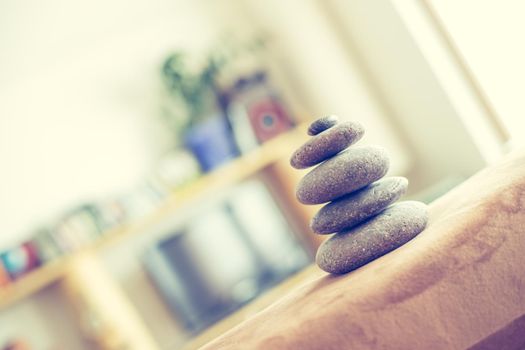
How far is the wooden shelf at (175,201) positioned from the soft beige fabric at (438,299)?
1.83 meters

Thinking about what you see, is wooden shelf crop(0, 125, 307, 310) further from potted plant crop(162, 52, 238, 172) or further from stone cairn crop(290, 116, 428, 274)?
stone cairn crop(290, 116, 428, 274)

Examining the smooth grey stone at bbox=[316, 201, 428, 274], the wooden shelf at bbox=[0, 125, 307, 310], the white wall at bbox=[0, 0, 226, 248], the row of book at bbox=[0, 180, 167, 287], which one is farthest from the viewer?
the white wall at bbox=[0, 0, 226, 248]

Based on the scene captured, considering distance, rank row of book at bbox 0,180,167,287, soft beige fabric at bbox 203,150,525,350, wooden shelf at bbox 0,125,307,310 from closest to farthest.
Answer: soft beige fabric at bbox 203,150,525,350, wooden shelf at bbox 0,125,307,310, row of book at bbox 0,180,167,287

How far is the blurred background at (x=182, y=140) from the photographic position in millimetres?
2504

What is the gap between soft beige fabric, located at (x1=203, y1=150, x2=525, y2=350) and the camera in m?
0.77

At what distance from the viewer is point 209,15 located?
3.28m

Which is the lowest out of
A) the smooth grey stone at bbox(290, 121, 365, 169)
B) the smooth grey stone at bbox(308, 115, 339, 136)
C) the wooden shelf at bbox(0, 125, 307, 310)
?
the smooth grey stone at bbox(290, 121, 365, 169)

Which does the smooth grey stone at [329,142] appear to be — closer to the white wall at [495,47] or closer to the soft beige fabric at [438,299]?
the soft beige fabric at [438,299]

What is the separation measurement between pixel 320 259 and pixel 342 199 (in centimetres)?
13

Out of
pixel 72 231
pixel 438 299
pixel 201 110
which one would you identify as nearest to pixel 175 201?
pixel 72 231

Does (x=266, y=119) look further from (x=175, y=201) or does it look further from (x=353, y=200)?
(x=353, y=200)

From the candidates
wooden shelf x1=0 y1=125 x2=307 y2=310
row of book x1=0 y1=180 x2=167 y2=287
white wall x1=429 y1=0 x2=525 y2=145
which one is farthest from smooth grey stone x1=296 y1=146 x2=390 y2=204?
row of book x1=0 y1=180 x2=167 y2=287

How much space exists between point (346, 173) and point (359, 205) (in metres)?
0.07

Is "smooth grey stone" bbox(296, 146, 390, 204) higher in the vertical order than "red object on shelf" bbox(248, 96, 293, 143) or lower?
lower
